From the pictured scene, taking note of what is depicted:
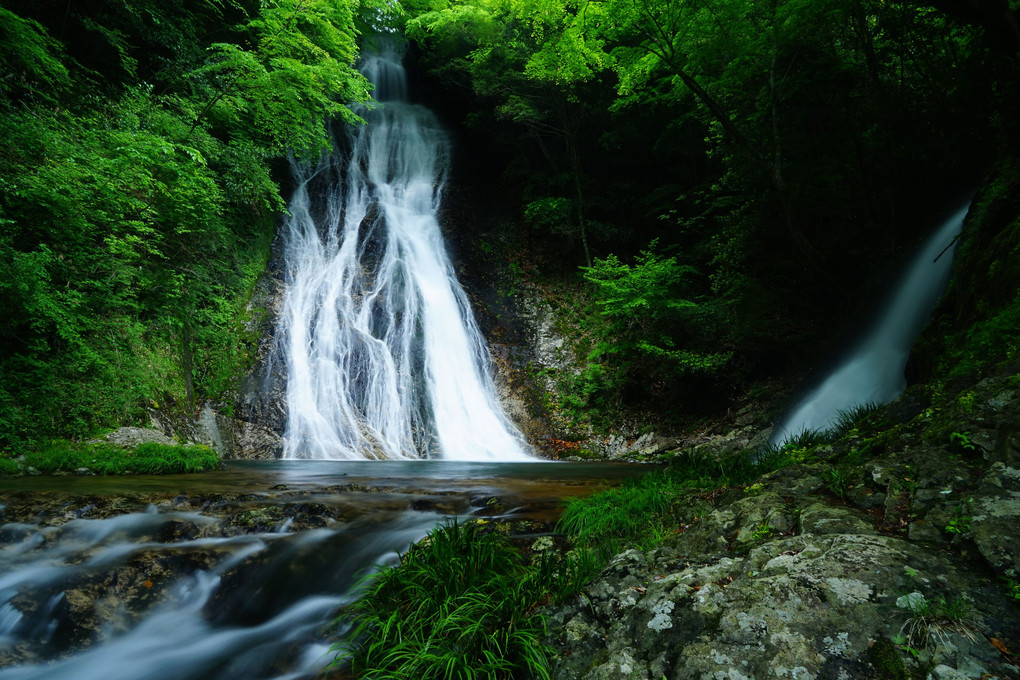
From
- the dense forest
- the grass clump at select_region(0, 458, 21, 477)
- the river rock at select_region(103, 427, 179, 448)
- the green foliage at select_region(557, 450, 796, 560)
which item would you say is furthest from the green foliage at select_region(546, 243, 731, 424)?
the grass clump at select_region(0, 458, 21, 477)

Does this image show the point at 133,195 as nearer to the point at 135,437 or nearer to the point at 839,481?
the point at 135,437

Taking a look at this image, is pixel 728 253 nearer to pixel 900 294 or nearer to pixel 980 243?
pixel 900 294

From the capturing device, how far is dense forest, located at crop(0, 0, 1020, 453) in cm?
628

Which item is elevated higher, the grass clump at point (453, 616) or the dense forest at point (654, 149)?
the dense forest at point (654, 149)

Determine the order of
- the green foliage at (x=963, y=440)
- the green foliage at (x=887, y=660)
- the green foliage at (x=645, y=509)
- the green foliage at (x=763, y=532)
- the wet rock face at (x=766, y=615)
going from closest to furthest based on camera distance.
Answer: the green foliage at (x=887, y=660)
the wet rock face at (x=766, y=615)
the green foliage at (x=963, y=440)
the green foliage at (x=763, y=532)
the green foliage at (x=645, y=509)

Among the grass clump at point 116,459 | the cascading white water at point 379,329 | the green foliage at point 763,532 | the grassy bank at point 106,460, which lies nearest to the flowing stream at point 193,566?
the grassy bank at point 106,460

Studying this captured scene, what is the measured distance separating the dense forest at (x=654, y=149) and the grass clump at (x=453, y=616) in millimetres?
3548

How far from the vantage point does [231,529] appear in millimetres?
3914

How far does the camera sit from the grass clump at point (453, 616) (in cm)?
217

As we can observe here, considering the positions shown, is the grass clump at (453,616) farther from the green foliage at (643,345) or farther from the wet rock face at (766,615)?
the green foliage at (643,345)

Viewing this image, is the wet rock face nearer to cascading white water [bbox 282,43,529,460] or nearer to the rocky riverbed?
the rocky riverbed

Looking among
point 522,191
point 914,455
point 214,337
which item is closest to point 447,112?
point 522,191

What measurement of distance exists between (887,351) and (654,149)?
28.1 ft

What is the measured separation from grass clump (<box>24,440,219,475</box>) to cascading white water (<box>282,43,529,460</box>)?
2620mm
